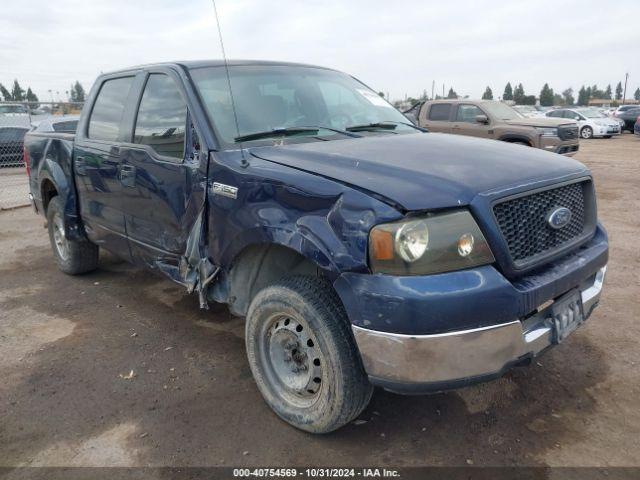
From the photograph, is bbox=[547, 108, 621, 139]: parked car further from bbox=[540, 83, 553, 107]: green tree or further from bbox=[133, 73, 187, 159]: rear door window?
bbox=[540, 83, 553, 107]: green tree

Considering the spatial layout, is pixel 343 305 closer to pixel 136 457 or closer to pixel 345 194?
pixel 345 194

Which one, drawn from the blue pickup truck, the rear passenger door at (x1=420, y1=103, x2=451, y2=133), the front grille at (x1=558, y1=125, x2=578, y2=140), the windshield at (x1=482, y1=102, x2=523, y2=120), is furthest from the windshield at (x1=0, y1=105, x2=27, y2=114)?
the front grille at (x1=558, y1=125, x2=578, y2=140)

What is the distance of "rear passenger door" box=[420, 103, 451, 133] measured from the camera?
12758 millimetres

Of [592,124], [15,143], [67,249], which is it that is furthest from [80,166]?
[592,124]

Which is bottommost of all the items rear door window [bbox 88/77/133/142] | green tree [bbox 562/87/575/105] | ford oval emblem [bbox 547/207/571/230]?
green tree [bbox 562/87/575/105]

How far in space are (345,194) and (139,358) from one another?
7.01 feet

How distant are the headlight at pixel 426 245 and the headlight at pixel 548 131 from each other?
10.3m

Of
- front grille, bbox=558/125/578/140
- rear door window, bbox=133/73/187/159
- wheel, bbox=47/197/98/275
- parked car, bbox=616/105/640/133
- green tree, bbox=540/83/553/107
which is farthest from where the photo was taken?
green tree, bbox=540/83/553/107

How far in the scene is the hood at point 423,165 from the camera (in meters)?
2.29

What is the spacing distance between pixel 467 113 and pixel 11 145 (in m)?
12.3

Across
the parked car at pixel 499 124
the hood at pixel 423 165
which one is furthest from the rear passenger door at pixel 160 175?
the parked car at pixel 499 124

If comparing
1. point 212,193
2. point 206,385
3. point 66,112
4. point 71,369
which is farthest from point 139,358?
point 66,112

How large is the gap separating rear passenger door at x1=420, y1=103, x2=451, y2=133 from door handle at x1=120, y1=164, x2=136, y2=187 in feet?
32.6

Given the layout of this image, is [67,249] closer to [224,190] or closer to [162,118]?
[162,118]
